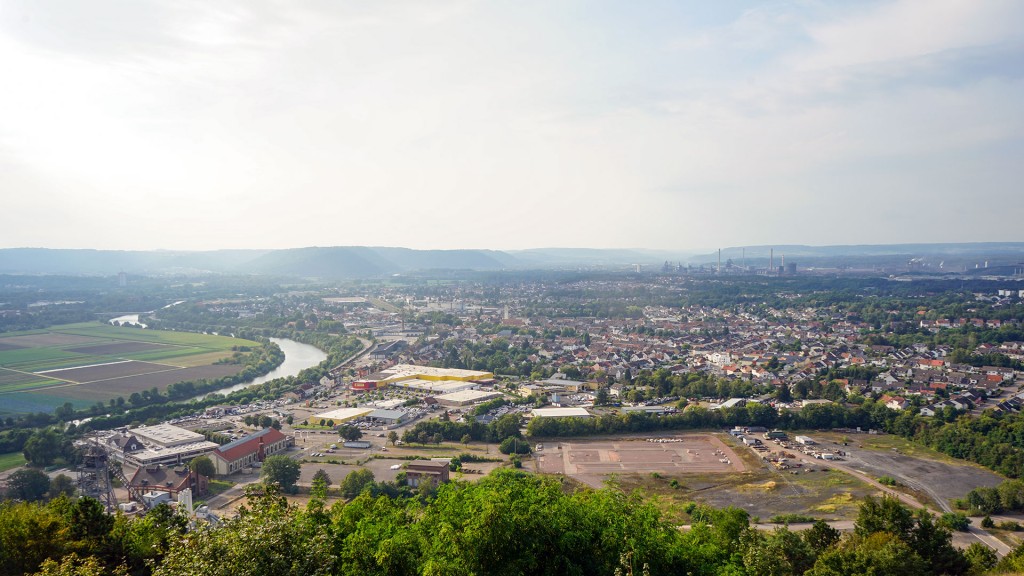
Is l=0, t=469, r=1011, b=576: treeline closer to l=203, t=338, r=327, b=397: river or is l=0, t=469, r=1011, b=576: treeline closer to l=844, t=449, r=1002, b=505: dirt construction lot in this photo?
l=844, t=449, r=1002, b=505: dirt construction lot

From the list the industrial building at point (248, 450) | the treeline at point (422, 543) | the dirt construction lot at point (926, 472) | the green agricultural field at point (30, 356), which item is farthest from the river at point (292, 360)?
the dirt construction lot at point (926, 472)

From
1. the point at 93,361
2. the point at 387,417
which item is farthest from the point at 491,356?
the point at 93,361

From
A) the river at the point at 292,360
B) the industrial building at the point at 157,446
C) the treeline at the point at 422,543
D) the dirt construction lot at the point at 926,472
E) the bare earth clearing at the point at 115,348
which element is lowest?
the river at the point at 292,360

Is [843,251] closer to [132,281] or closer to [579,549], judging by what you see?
[132,281]

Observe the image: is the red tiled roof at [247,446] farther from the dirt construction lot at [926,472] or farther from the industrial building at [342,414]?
the dirt construction lot at [926,472]

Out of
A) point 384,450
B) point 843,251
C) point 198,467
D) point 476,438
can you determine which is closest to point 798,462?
point 476,438

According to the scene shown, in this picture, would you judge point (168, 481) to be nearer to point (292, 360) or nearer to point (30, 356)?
point (292, 360)

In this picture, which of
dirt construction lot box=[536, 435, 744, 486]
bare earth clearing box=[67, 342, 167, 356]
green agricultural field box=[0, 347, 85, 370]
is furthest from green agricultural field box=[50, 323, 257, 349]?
dirt construction lot box=[536, 435, 744, 486]
